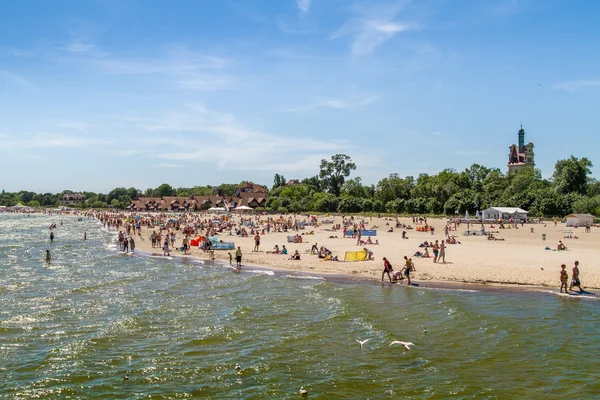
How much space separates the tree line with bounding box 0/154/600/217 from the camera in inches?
2717

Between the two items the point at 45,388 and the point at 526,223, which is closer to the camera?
the point at 45,388

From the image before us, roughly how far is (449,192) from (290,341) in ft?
253

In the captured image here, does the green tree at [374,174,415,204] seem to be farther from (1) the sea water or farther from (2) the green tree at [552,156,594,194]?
(1) the sea water

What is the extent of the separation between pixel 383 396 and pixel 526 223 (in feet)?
181

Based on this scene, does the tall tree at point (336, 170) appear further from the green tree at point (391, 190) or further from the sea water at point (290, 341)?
the sea water at point (290, 341)

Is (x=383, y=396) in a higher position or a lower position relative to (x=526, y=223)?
lower

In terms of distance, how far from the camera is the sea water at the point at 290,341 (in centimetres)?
1050

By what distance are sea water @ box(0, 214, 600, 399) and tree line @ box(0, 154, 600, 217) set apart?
53550mm

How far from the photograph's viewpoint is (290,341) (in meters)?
13.6

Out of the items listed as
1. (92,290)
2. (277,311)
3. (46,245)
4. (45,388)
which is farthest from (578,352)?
(46,245)

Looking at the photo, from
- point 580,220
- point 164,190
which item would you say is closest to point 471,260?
point 580,220

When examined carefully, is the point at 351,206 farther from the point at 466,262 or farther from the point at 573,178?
the point at 466,262

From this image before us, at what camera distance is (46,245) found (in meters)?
44.0

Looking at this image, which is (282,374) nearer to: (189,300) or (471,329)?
(471,329)
